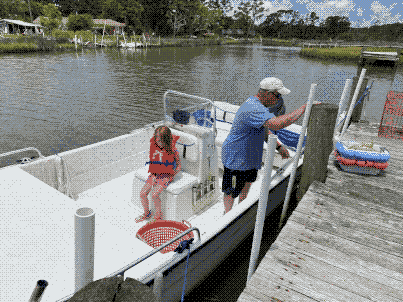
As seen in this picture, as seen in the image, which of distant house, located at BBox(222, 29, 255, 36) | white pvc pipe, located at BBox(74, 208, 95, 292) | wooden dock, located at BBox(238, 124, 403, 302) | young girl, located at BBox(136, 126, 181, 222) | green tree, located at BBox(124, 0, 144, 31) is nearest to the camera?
white pvc pipe, located at BBox(74, 208, 95, 292)

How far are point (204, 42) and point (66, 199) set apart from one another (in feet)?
247

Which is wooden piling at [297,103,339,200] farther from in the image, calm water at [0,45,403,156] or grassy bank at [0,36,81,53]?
grassy bank at [0,36,81,53]

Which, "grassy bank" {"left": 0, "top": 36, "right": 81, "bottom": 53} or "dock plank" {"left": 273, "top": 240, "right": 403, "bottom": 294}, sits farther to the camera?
"grassy bank" {"left": 0, "top": 36, "right": 81, "bottom": 53}

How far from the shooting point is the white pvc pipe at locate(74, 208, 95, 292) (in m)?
1.07

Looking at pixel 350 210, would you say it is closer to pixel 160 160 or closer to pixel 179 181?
pixel 179 181

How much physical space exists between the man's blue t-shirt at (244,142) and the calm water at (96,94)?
8.26 metres

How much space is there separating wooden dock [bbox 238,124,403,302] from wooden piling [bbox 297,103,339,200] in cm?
14

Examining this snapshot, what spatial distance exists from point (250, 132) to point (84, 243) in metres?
2.41

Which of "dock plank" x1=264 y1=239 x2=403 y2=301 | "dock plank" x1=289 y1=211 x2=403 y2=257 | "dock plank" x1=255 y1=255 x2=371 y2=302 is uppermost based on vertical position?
"dock plank" x1=289 y1=211 x2=403 y2=257

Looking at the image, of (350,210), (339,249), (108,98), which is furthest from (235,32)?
(339,249)

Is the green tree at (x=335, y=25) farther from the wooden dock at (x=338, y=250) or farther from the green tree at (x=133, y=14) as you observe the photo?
the wooden dock at (x=338, y=250)

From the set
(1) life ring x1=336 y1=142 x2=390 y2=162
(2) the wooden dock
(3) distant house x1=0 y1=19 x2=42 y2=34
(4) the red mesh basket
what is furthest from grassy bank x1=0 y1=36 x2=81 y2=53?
(2) the wooden dock

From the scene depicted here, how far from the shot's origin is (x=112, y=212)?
4176mm

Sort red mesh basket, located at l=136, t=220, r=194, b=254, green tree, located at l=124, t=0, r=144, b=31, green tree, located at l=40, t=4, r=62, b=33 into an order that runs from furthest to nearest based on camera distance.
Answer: green tree, located at l=124, t=0, r=144, b=31 < green tree, located at l=40, t=4, r=62, b=33 < red mesh basket, located at l=136, t=220, r=194, b=254
